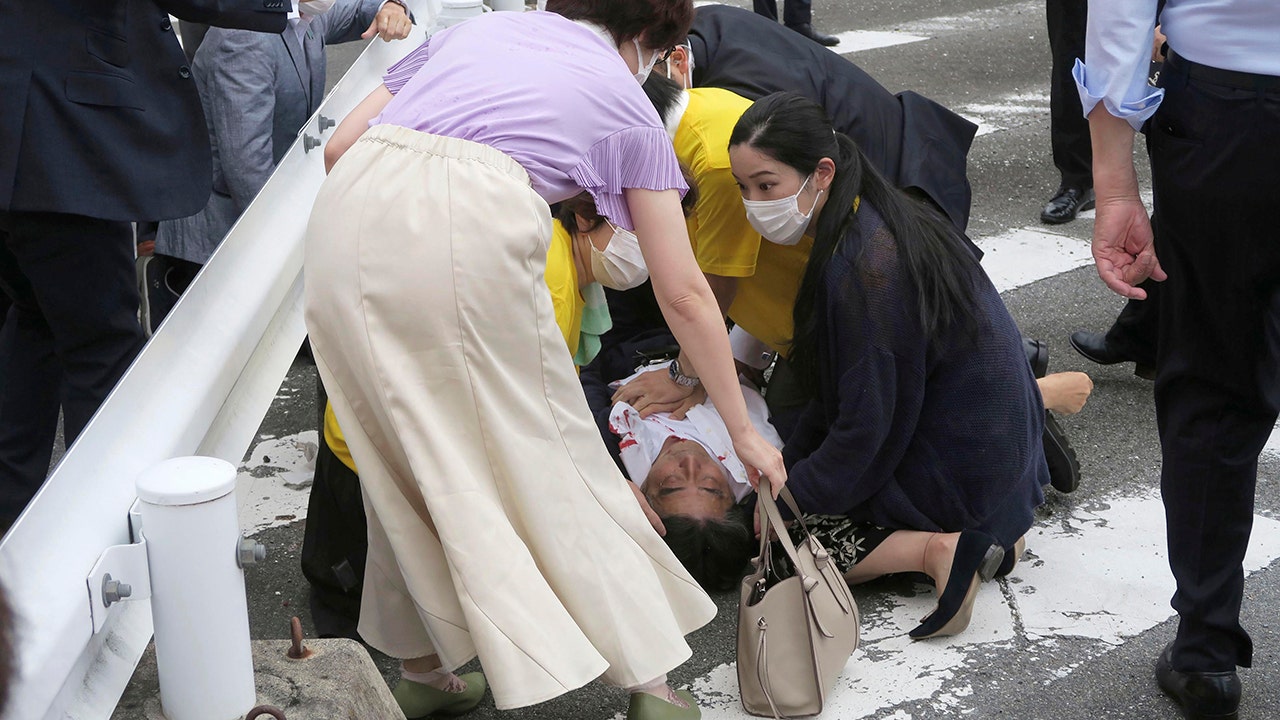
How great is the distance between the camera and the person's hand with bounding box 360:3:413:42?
3898mm

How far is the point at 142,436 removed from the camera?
1.95 m

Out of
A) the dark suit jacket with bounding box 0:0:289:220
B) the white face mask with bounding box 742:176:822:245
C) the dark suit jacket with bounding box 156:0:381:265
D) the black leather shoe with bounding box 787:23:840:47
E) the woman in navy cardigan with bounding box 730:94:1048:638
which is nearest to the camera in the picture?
the dark suit jacket with bounding box 0:0:289:220

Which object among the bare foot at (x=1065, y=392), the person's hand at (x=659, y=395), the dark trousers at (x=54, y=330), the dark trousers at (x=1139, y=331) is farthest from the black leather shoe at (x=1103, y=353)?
the dark trousers at (x=54, y=330)

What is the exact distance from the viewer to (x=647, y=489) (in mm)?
3451

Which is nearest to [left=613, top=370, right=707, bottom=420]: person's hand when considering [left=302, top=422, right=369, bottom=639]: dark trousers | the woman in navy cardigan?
the woman in navy cardigan

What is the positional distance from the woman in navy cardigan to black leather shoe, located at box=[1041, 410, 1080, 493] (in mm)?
302

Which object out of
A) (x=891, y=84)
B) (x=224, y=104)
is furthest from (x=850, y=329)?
(x=891, y=84)

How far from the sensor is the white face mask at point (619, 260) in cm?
285

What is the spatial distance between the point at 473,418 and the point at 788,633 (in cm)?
82

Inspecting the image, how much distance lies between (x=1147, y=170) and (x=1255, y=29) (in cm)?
426

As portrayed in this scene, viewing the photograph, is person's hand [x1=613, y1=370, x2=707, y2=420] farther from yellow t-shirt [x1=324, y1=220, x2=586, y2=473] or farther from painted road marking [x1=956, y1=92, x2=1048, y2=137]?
painted road marking [x1=956, y1=92, x2=1048, y2=137]

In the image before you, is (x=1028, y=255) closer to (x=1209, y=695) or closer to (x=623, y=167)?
(x=1209, y=695)

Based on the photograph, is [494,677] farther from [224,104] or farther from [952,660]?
[224,104]

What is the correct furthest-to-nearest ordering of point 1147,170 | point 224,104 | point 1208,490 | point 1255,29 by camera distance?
point 1147,170, point 224,104, point 1208,490, point 1255,29
